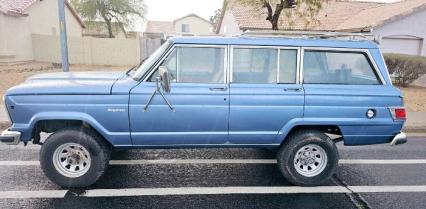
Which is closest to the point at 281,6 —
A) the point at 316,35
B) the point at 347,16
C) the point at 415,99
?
the point at 415,99

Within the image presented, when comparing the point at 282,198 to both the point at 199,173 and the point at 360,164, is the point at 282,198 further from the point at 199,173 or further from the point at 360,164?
the point at 360,164

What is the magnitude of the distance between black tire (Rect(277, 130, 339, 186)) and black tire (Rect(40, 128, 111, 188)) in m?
2.34

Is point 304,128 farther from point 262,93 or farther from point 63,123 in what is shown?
point 63,123

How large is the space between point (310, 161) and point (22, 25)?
20.6 m

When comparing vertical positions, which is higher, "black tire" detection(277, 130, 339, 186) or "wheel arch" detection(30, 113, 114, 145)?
"wheel arch" detection(30, 113, 114, 145)

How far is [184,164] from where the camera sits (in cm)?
483

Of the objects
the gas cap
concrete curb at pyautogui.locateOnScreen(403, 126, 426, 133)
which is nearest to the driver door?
the gas cap

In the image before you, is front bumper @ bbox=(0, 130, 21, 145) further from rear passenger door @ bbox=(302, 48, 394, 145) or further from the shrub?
the shrub

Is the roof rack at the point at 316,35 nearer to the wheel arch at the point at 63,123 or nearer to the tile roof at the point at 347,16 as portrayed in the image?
the wheel arch at the point at 63,123

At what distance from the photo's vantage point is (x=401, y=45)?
19094 mm

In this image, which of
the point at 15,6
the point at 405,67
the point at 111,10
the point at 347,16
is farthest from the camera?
the point at 111,10

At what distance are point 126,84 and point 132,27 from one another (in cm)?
3300

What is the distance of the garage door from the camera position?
18797 millimetres

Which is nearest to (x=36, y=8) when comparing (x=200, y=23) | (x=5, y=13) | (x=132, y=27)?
(x=5, y=13)
